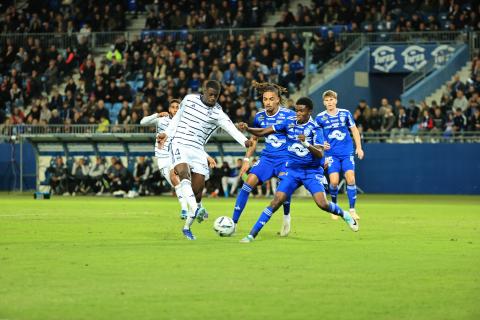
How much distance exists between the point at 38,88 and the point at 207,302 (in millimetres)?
39889

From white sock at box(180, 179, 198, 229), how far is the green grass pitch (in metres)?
0.34

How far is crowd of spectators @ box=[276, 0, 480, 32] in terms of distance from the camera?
43094mm

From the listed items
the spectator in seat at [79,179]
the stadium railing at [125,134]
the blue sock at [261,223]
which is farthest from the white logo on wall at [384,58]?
the blue sock at [261,223]

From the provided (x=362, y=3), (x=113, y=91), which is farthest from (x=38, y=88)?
(x=362, y=3)

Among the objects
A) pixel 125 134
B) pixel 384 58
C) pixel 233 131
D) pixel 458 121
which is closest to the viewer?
pixel 233 131

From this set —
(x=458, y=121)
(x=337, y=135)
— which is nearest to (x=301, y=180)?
(x=337, y=135)

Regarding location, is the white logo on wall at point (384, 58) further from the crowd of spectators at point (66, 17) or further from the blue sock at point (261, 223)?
the blue sock at point (261, 223)

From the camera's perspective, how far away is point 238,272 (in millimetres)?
11664

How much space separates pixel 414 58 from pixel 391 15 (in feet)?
7.68

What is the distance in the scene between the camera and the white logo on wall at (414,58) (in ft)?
141

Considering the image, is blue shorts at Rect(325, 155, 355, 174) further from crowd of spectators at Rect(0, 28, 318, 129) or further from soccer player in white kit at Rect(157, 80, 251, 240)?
crowd of spectators at Rect(0, 28, 318, 129)

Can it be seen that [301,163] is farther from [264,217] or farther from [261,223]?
[261,223]

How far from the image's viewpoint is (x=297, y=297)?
976 cm

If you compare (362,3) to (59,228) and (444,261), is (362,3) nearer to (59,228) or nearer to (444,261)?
(59,228)
